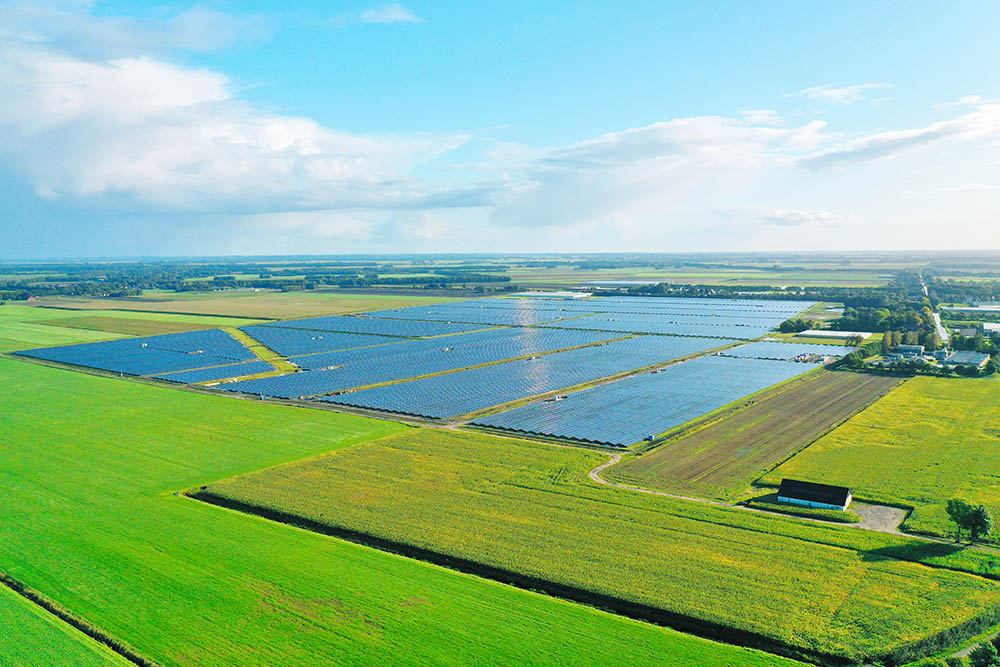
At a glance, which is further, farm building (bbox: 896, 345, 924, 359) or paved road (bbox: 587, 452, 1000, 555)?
farm building (bbox: 896, 345, 924, 359)

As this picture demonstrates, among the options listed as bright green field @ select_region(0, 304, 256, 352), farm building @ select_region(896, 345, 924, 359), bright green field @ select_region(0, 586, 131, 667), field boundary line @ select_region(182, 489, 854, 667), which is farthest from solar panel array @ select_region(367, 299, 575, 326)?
bright green field @ select_region(0, 586, 131, 667)

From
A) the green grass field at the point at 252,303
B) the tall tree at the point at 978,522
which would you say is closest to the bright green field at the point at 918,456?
the tall tree at the point at 978,522

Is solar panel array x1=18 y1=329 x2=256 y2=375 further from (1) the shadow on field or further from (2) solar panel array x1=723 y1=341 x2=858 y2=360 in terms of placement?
(1) the shadow on field

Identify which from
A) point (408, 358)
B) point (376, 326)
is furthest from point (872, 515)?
point (376, 326)

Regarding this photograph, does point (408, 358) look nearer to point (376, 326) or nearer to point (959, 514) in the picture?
point (376, 326)

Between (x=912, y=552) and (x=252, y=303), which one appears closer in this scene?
(x=912, y=552)

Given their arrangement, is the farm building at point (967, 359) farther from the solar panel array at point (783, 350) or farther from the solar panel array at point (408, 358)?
the solar panel array at point (408, 358)
